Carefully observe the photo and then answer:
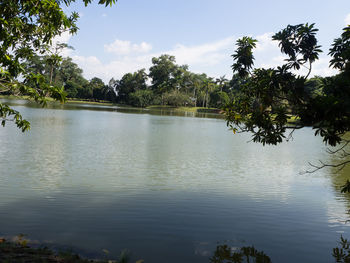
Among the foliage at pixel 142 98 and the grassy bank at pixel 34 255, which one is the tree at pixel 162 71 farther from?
the grassy bank at pixel 34 255

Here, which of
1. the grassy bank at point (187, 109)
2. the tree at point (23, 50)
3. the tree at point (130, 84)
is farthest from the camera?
the tree at point (130, 84)

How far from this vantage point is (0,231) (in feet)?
25.4

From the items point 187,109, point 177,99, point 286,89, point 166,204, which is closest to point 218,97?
point 187,109

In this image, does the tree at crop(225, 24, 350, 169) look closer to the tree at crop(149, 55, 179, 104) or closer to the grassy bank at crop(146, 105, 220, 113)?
the grassy bank at crop(146, 105, 220, 113)

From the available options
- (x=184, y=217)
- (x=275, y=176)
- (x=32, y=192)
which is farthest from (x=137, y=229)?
(x=275, y=176)

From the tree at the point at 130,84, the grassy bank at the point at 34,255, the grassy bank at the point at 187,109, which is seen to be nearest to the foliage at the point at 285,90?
the grassy bank at the point at 34,255

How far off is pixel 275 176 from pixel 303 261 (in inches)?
391

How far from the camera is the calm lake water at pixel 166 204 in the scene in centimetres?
773

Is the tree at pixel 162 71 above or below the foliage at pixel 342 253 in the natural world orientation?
above

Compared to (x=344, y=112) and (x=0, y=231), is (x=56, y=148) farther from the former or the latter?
(x=344, y=112)

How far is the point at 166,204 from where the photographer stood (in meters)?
10.9

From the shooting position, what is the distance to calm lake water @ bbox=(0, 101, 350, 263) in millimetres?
7734

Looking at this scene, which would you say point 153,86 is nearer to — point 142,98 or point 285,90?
point 142,98

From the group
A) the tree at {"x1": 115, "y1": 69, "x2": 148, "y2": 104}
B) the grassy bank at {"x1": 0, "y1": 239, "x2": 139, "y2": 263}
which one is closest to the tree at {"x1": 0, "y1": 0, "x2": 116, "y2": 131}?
the grassy bank at {"x1": 0, "y1": 239, "x2": 139, "y2": 263}
